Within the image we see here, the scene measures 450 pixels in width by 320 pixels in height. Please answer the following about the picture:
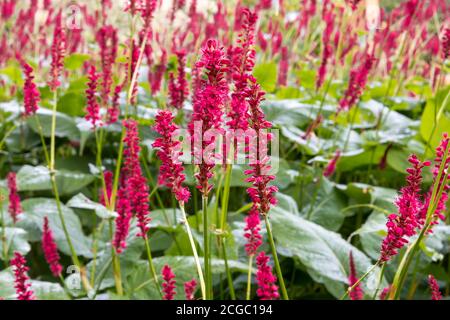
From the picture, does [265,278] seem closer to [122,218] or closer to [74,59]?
[122,218]

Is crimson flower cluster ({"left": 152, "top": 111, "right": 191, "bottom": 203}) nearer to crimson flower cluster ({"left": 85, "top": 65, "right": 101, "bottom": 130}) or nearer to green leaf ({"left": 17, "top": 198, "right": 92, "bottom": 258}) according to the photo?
crimson flower cluster ({"left": 85, "top": 65, "right": 101, "bottom": 130})

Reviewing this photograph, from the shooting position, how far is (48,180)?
8.18 feet

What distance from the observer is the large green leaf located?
1.82 meters

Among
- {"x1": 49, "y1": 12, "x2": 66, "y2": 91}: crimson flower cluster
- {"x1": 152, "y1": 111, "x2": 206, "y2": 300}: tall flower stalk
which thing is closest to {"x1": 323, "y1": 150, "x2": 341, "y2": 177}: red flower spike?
{"x1": 49, "y1": 12, "x2": 66, "y2": 91}: crimson flower cluster

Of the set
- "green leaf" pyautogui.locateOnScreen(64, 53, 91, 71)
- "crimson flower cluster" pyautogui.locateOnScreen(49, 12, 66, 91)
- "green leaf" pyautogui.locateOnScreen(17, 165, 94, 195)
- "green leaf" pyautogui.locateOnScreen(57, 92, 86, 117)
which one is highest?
"crimson flower cluster" pyautogui.locateOnScreen(49, 12, 66, 91)

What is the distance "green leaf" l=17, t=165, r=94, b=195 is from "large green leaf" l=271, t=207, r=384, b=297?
95 centimetres

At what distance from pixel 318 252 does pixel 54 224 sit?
104 centimetres

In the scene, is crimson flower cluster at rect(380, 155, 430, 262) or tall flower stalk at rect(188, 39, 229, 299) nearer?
tall flower stalk at rect(188, 39, 229, 299)

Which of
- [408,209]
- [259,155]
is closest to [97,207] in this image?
[259,155]

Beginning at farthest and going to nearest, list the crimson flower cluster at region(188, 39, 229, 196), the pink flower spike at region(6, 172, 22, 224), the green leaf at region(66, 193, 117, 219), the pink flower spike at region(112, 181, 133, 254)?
1. the pink flower spike at region(6, 172, 22, 224)
2. the green leaf at region(66, 193, 117, 219)
3. the pink flower spike at region(112, 181, 133, 254)
4. the crimson flower cluster at region(188, 39, 229, 196)

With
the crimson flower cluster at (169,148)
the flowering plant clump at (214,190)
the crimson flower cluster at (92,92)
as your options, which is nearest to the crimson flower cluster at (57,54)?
the flowering plant clump at (214,190)

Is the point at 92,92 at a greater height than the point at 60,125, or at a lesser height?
greater

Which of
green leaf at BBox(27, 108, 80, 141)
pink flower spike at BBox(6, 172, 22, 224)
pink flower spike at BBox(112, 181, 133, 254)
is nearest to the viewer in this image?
pink flower spike at BBox(112, 181, 133, 254)
